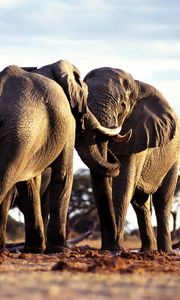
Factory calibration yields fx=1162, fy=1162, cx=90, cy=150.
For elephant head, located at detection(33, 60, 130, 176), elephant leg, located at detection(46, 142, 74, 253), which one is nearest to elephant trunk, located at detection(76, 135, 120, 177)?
elephant head, located at detection(33, 60, 130, 176)

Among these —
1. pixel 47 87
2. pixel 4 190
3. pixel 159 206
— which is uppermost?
pixel 47 87

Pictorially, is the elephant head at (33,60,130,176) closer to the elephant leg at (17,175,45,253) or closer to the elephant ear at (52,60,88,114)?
the elephant ear at (52,60,88,114)

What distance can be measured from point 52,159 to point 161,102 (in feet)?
15.7

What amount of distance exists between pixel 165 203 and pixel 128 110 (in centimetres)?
211

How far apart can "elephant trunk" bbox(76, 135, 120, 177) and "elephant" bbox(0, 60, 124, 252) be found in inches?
10.8

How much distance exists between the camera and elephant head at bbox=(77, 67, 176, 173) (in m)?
15.8

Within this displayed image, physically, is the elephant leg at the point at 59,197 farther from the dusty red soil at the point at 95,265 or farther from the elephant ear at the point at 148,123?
the elephant ear at the point at 148,123

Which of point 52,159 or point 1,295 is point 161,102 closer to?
point 52,159

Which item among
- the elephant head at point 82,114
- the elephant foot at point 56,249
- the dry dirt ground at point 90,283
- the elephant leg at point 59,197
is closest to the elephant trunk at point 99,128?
the elephant head at point 82,114

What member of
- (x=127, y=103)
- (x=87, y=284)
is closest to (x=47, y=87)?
(x=127, y=103)

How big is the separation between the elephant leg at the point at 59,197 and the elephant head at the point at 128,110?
5.05ft

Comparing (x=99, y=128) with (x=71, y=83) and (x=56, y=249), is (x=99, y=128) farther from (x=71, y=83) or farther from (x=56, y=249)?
(x=56, y=249)

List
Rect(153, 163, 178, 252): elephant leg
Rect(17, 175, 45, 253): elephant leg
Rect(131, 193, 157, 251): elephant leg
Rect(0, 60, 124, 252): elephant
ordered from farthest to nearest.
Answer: Rect(153, 163, 178, 252): elephant leg
Rect(131, 193, 157, 251): elephant leg
Rect(17, 175, 45, 253): elephant leg
Rect(0, 60, 124, 252): elephant

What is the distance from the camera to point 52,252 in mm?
13422
